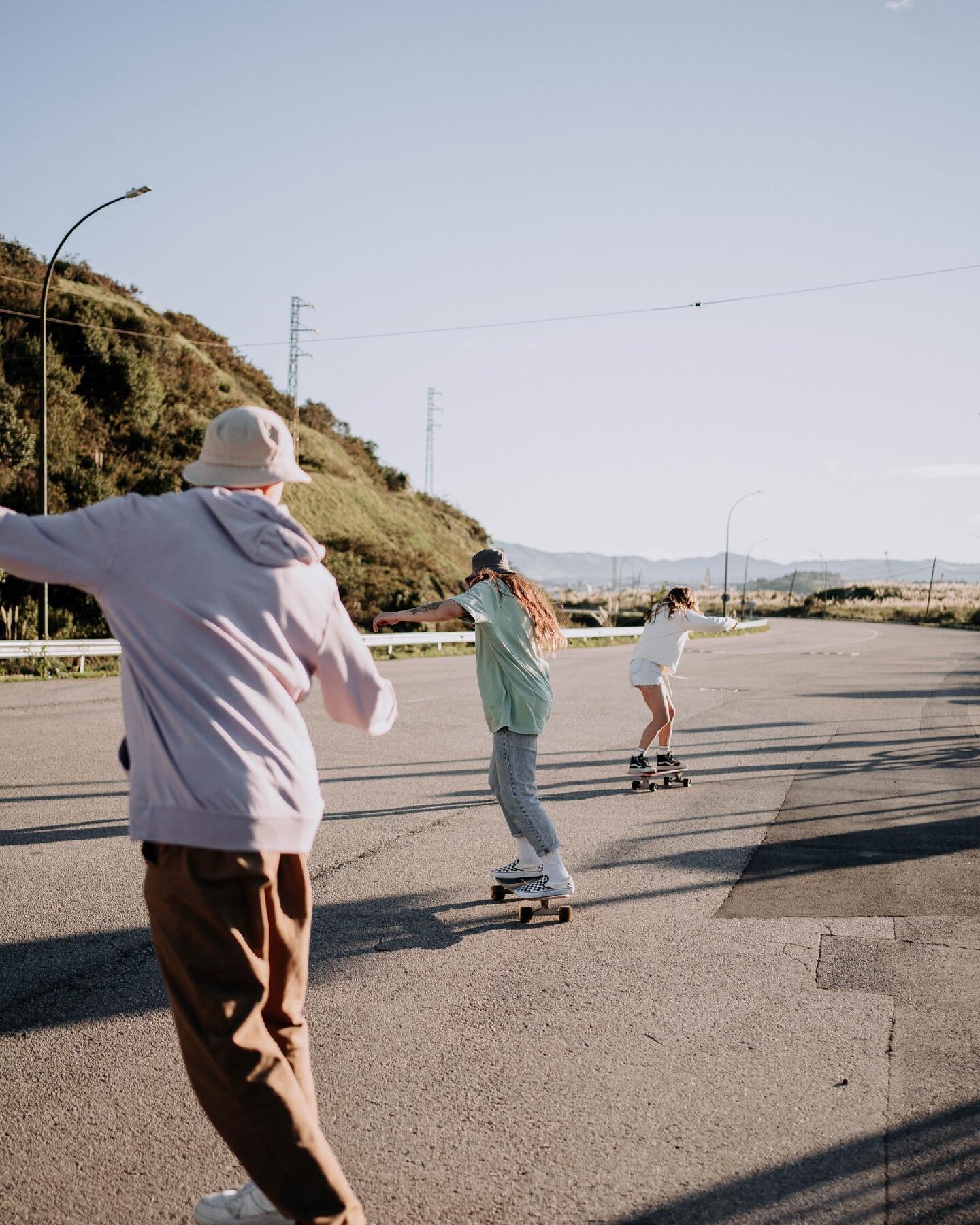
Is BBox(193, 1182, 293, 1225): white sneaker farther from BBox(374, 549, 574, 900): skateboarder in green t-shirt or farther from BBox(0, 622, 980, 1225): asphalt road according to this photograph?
BBox(374, 549, 574, 900): skateboarder in green t-shirt

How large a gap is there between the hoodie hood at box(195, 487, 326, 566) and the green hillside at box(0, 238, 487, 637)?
2287 centimetres

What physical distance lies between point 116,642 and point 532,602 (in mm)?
18738

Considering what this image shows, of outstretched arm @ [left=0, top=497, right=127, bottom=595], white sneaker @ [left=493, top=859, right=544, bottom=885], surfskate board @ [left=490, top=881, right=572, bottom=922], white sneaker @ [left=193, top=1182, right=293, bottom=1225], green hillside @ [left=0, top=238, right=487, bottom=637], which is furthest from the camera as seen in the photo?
green hillside @ [left=0, top=238, right=487, bottom=637]

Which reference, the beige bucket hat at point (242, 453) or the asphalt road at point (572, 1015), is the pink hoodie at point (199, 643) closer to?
the beige bucket hat at point (242, 453)

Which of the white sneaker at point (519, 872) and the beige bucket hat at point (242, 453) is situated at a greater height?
the beige bucket hat at point (242, 453)

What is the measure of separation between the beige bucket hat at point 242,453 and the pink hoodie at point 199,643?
5.3 inches

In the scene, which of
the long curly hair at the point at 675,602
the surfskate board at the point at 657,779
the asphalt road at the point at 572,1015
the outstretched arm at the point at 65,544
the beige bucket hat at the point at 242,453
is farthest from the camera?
the long curly hair at the point at 675,602

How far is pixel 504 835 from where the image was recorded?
25.5ft

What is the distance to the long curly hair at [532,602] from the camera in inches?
228

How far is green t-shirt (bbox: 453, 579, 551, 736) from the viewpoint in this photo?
18.7ft

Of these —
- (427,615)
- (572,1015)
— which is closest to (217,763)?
(572,1015)

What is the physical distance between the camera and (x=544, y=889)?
580cm

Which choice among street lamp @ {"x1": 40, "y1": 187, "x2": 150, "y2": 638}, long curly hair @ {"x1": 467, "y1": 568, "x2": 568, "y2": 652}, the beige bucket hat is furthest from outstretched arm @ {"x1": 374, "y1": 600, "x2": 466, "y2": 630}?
street lamp @ {"x1": 40, "y1": 187, "x2": 150, "y2": 638}

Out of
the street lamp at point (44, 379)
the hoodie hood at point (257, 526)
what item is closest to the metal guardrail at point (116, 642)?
the street lamp at point (44, 379)
